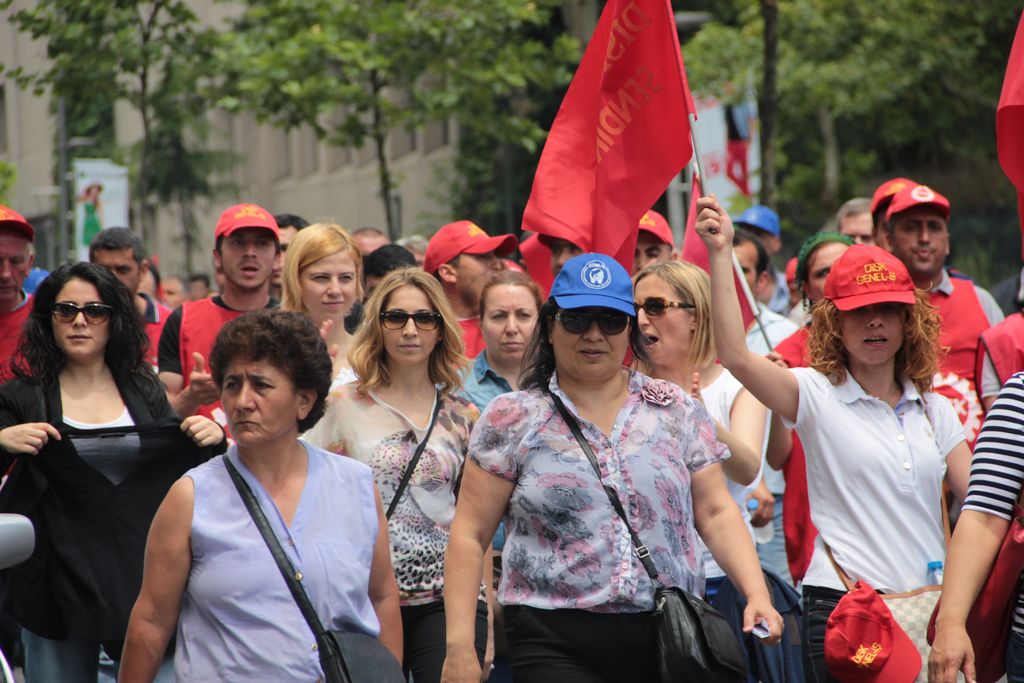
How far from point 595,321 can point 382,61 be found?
11.7 metres

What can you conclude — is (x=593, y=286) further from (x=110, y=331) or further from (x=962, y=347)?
(x=962, y=347)

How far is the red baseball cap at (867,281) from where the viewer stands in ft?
17.7

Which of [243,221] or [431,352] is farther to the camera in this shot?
[243,221]

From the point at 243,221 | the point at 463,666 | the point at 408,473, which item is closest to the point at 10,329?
the point at 243,221

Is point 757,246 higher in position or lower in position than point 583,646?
higher

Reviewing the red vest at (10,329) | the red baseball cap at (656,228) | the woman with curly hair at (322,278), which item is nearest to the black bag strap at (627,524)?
Result: the woman with curly hair at (322,278)

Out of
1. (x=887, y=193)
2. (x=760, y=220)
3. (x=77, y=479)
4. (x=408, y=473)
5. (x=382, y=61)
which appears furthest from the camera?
(x=382, y=61)

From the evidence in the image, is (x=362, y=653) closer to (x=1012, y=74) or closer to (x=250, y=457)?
(x=250, y=457)

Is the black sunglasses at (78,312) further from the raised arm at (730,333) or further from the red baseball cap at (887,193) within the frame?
the red baseball cap at (887,193)

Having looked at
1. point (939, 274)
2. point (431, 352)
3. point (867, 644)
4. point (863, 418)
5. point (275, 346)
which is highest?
point (939, 274)

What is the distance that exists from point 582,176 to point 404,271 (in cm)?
122

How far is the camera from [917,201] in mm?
7293

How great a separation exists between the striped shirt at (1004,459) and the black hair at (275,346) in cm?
194

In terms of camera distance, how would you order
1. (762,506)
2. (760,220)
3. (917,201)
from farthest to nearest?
(760,220)
(917,201)
(762,506)
